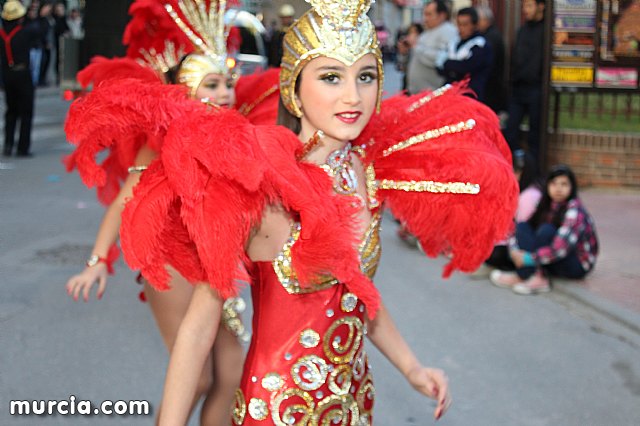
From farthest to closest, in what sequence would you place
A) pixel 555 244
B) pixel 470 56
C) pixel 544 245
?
pixel 470 56 → pixel 544 245 → pixel 555 244

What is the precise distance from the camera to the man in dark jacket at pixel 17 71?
12.8 meters

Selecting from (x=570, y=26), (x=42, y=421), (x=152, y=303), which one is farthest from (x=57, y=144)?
(x=152, y=303)

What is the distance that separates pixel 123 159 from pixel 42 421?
4.65ft

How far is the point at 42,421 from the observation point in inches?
175

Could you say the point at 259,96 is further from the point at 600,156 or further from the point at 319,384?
the point at 600,156

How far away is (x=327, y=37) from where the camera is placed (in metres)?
2.39

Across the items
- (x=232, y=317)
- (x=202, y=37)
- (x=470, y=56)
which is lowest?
(x=232, y=317)

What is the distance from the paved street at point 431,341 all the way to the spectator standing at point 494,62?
2.70m

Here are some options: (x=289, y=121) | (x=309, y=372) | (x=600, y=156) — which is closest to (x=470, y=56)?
(x=600, y=156)

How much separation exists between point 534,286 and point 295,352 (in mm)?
4734

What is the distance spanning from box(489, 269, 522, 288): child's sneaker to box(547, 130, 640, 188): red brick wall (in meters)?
4.04

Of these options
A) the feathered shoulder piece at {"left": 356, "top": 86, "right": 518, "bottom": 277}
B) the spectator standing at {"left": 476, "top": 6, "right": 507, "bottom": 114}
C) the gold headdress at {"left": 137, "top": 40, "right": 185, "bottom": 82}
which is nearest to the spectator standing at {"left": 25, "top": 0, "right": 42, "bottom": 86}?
the spectator standing at {"left": 476, "top": 6, "right": 507, "bottom": 114}

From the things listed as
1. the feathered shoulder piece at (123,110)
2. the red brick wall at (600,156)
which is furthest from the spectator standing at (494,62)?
the feathered shoulder piece at (123,110)

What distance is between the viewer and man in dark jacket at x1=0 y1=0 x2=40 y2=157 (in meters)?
12.8
